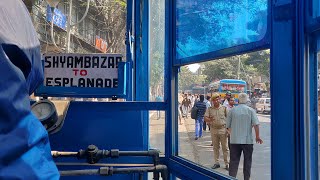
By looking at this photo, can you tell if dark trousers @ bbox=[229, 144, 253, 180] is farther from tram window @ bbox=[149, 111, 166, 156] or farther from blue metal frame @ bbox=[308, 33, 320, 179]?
tram window @ bbox=[149, 111, 166, 156]

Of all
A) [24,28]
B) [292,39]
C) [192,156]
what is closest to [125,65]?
[192,156]

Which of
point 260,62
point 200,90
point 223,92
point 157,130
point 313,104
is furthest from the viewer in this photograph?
point 157,130

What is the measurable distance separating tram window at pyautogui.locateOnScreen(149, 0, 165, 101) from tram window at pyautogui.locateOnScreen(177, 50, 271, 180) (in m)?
0.38

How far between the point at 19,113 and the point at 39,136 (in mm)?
145

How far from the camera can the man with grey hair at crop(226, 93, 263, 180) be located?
2.00 meters

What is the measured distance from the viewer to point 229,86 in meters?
2.15

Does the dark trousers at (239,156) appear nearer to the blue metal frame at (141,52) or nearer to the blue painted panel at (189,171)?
the blue painted panel at (189,171)

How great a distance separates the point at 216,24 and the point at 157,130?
1357 millimetres

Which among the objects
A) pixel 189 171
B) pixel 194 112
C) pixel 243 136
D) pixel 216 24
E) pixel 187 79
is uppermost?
pixel 216 24

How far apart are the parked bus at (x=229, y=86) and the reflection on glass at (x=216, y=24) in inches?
8.3

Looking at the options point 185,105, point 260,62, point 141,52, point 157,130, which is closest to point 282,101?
point 260,62

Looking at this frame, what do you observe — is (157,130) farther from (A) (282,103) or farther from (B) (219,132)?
(A) (282,103)

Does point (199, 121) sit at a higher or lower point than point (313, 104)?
lower

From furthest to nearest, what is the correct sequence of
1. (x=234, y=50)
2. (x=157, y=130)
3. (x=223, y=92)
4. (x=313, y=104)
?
(x=157, y=130)
(x=223, y=92)
(x=234, y=50)
(x=313, y=104)
